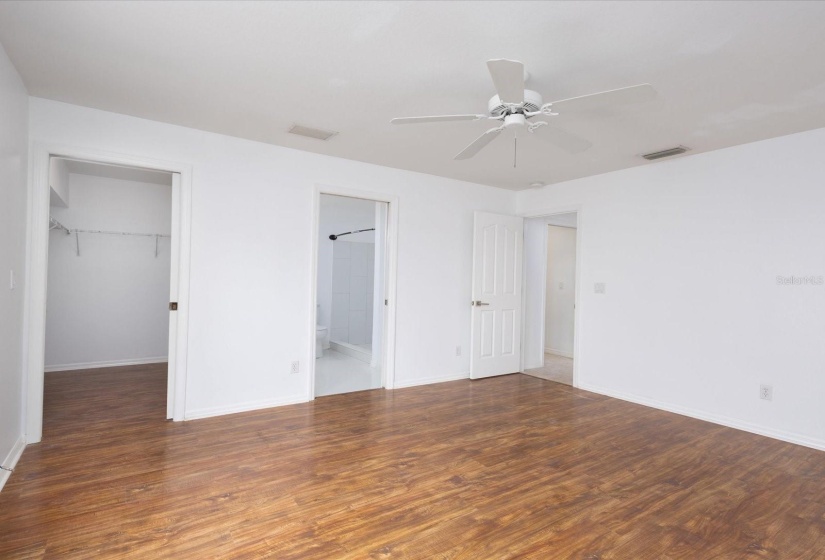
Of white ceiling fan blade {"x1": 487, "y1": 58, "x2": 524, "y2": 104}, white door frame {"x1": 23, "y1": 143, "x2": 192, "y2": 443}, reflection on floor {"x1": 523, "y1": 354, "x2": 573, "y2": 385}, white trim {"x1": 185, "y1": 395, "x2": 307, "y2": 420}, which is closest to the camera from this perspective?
white ceiling fan blade {"x1": 487, "y1": 58, "x2": 524, "y2": 104}

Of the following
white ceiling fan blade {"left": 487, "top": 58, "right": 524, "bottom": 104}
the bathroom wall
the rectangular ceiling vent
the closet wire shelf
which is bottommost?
the bathroom wall

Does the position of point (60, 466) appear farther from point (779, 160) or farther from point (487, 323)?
point (779, 160)

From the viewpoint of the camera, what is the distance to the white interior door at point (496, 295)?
17.2 feet

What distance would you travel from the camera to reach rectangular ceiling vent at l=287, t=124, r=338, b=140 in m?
3.50

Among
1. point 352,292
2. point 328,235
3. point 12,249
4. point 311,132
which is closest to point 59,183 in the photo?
point 12,249

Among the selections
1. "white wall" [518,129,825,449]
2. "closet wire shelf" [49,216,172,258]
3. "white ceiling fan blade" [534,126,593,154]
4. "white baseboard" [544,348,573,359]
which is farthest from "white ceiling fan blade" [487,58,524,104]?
"white baseboard" [544,348,573,359]

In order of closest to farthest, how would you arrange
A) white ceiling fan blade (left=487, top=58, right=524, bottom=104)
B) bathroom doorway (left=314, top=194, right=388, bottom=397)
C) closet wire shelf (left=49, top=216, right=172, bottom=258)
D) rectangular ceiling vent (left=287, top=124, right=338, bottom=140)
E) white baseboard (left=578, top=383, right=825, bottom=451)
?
white ceiling fan blade (left=487, top=58, right=524, bottom=104) → white baseboard (left=578, top=383, right=825, bottom=451) → rectangular ceiling vent (left=287, top=124, right=338, bottom=140) → closet wire shelf (left=49, top=216, right=172, bottom=258) → bathroom doorway (left=314, top=194, right=388, bottom=397)

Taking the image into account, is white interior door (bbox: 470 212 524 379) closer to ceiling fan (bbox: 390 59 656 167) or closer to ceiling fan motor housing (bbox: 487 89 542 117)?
ceiling fan (bbox: 390 59 656 167)

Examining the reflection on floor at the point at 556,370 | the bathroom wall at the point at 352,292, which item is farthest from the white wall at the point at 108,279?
the reflection on floor at the point at 556,370

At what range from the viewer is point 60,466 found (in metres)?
2.67

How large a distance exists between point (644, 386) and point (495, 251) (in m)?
2.20

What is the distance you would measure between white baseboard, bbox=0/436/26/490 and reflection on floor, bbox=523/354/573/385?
16.3 ft

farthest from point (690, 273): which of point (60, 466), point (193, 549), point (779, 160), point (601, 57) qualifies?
point (60, 466)

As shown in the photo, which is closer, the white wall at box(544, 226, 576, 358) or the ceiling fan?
the ceiling fan
